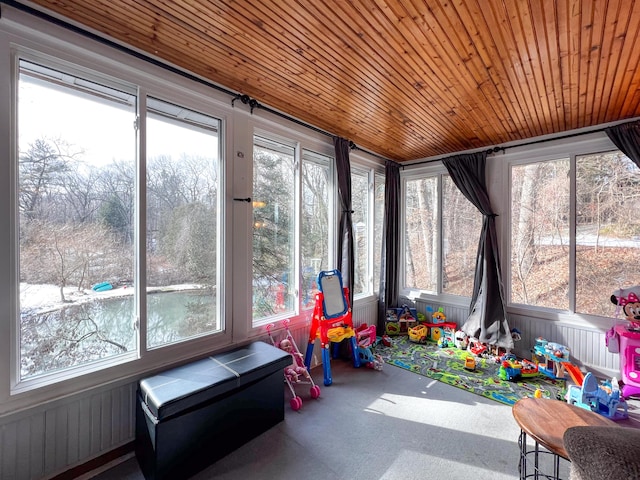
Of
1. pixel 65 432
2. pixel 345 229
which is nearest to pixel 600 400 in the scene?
pixel 345 229

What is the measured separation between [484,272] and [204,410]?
132 inches

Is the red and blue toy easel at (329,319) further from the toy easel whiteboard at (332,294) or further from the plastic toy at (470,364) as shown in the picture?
the plastic toy at (470,364)

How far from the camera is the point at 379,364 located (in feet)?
10.6

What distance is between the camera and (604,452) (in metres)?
0.71

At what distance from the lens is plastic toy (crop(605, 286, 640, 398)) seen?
8.67ft

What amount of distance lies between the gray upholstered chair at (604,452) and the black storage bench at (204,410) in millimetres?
1734

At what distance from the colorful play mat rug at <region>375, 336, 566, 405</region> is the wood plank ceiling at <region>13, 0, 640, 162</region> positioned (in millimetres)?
2646

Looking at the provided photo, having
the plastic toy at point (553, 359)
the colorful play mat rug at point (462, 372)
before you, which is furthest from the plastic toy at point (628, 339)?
the colorful play mat rug at point (462, 372)

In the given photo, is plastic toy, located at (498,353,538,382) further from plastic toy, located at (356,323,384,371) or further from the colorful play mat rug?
plastic toy, located at (356,323,384,371)

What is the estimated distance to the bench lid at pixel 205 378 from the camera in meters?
1.66

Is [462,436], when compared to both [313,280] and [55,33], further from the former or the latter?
[55,33]

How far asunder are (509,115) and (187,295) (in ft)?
11.3

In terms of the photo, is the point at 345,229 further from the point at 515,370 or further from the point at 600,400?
the point at 600,400

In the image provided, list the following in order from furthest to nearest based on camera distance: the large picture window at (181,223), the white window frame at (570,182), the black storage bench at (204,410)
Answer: the white window frame at (570,182) → the large picture window at (181,223) → the black storage bench at (204,410)
